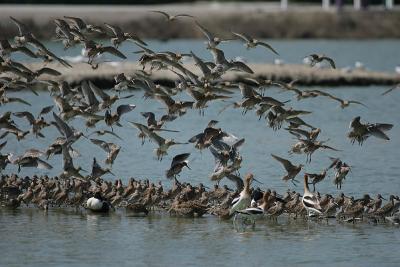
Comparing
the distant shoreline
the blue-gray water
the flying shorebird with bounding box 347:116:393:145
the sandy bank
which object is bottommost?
the blue-gray water

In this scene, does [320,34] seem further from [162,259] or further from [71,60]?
[162,259]

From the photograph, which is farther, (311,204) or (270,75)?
(270,75)

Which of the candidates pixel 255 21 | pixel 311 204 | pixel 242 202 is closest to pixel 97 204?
pixel 242 202

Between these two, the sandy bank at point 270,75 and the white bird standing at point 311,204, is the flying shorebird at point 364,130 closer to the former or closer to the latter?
the white bird standing at point 311,204

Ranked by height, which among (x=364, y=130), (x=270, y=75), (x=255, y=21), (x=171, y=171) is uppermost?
(x=255, y=21)

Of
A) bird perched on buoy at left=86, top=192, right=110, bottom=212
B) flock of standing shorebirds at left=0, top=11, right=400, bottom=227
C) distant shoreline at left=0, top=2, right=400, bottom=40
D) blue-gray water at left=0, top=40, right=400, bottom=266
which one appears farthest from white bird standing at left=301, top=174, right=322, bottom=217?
distant shoreline at left=0, top=2, right=400, bottom=40

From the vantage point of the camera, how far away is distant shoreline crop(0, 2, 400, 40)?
278ft

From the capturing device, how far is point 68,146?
1049 inches

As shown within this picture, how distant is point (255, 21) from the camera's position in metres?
86.8

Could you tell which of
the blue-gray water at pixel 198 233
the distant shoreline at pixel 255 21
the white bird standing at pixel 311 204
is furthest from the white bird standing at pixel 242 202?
the distant shoreline at pixel 255 21

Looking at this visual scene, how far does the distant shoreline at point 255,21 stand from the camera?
278 ft

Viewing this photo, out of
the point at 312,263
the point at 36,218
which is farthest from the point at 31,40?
the point at 312,263

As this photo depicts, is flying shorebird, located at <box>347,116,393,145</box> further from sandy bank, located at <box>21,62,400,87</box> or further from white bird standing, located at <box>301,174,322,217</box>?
sandy bank, located at <box>21,62,400,87</box>

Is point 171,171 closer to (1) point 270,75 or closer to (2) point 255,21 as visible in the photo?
(1) point 270,75
